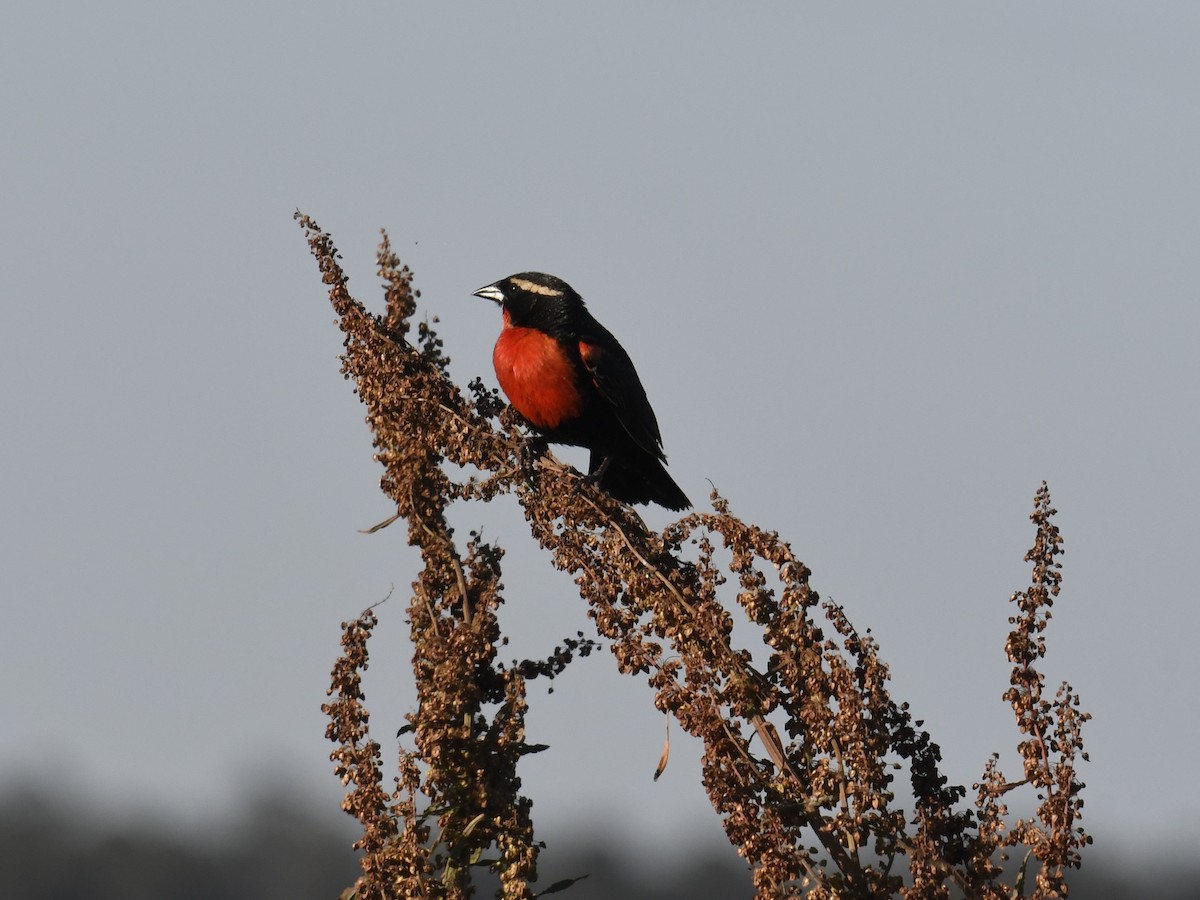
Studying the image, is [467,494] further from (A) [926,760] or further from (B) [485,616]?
(A) [926,760]

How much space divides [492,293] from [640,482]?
97 centimetres

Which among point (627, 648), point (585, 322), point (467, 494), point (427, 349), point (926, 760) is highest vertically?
point (585, 322)

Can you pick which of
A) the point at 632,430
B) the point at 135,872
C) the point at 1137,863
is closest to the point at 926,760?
the point at 632,430

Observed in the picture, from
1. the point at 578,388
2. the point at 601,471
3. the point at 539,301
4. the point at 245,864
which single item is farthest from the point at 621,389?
the point at 245,864

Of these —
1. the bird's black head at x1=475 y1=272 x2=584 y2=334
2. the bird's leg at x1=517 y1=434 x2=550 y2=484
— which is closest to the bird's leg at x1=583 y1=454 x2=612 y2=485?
the bird's black head at x1=475 y1=272 x2=584 y2=334

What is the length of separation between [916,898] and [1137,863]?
59523 mm

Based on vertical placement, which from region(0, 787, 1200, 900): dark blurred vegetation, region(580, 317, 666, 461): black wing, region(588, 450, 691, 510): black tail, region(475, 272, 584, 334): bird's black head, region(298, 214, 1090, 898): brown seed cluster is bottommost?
region(298, 214, 1090, 898): brown seed cluster

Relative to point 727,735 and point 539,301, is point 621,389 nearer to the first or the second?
point 539,301

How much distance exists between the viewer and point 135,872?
42.7 meters

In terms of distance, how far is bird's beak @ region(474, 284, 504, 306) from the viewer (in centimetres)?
798

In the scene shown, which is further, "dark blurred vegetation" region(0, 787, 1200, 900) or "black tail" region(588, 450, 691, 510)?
"dark blurred vegetation" region(0, 787, 1200, 900)

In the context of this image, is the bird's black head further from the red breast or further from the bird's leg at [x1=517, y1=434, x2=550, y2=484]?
the bird's leg at [x1=517, y1=434, x2=550, y2=484]

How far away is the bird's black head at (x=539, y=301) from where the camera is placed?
777 centimetres

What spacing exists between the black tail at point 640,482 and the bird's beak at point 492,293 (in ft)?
2.39
